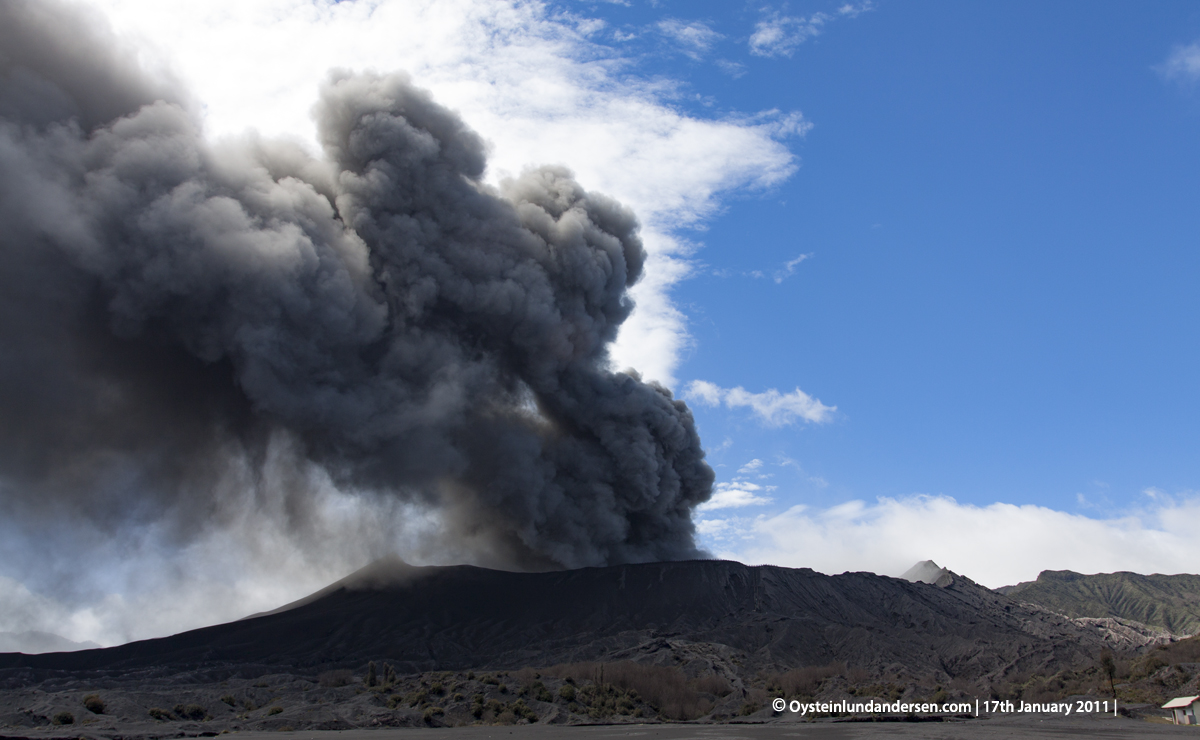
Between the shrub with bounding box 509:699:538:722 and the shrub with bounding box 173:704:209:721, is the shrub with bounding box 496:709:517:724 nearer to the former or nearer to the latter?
the shrub with bounding box 509:699:538:722

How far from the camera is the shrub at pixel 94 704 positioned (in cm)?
3685

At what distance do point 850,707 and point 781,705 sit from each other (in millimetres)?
3725

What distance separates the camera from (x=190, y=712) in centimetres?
3919

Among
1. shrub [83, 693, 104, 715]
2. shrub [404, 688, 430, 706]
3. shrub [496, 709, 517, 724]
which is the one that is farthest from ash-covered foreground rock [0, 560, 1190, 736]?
shrub [83, 693, 104, 715]

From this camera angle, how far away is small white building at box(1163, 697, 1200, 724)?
36.0 metres

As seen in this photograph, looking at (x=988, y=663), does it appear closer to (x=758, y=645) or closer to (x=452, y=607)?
(x=758, y=645)

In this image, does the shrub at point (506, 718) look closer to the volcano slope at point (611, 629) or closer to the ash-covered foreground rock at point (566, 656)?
the ash-covered foreground rock at point (566, 656)

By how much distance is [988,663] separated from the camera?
6288 cm

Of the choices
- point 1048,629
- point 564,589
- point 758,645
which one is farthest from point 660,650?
point 1048,629

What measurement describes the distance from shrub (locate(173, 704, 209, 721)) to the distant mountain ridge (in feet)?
516

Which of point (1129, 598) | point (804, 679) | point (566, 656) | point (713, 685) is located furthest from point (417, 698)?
point (1129, 598)

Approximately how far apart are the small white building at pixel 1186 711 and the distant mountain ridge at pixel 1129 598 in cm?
13569

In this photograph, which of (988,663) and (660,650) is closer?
(660,650)

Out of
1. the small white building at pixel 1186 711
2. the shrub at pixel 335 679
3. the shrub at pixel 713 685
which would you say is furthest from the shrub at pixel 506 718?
the small white building at pixel 1186 711
